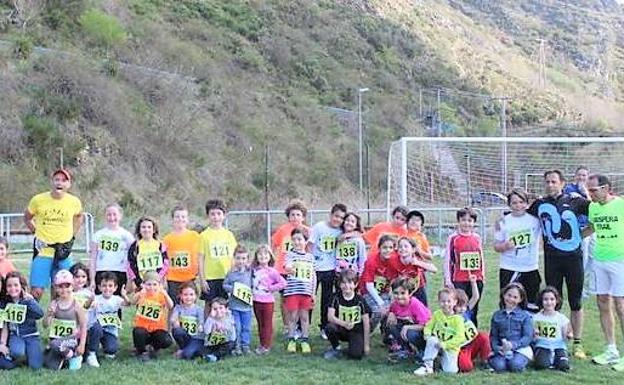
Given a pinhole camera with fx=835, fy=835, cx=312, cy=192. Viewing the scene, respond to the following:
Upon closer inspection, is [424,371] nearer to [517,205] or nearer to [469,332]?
[469,332]

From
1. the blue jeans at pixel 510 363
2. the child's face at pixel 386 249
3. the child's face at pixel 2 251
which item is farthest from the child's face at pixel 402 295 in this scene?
the child's face at pixel 2 251

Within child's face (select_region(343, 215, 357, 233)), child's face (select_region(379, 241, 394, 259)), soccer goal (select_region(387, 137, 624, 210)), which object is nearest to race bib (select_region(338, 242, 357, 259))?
child's face (select_region(343, 215, 357, 233))

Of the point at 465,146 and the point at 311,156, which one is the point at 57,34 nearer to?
the point at 311,156

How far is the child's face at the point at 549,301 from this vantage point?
7.30 m

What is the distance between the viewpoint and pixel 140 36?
40250 millimetres

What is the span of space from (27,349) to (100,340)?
63 cm

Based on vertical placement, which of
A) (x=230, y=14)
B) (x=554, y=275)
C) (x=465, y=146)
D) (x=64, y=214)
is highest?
(x=230, y=14)

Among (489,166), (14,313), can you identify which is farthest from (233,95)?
(14,313)

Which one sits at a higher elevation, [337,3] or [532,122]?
[337,3]

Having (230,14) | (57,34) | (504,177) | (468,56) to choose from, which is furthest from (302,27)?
(504,177)

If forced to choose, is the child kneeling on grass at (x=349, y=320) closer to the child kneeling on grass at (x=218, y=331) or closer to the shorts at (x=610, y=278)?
the child kneeling on grass at (x=218, y=331)

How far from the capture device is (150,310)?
298 inches

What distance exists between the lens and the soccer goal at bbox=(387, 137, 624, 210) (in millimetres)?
18734

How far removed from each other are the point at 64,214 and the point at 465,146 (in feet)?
50.9
